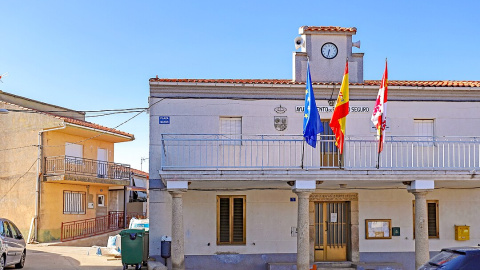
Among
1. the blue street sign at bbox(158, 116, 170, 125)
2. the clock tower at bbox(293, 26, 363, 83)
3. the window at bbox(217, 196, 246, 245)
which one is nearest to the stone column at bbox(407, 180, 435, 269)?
the clock tower at bbox(293, 26, 363, 83)

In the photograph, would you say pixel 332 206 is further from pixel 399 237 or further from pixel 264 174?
pixel 264 174

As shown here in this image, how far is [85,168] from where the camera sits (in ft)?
104

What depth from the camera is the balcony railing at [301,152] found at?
17.2m

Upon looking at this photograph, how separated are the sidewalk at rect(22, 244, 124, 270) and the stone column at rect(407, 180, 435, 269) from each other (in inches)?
350

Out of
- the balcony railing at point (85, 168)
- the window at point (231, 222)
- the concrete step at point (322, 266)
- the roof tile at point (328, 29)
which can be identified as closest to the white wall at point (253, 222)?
the window at point (231, 222)

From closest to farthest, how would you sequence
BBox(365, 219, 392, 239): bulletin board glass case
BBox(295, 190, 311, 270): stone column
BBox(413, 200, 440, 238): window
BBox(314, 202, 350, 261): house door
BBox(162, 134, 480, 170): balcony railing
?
BBox(295, 190, 311, 270): stone column < BBox(162, 134, 480, 170): balcony railing < BBox(365, 219, 392, 239): bulletin board glass case < BBox(314, 202, 350, 261): house door < BBox(413, 200, 440, 238): window

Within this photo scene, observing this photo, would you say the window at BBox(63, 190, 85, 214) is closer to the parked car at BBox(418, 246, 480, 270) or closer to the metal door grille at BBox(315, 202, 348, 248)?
the metal door grille at BBox(315, 202, 348, 248)

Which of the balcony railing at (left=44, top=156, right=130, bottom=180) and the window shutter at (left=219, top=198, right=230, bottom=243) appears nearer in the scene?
the window shutter at (left=219, top=198, right=230, bottom=243)

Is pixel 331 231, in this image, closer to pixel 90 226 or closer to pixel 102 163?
pixel 90 226

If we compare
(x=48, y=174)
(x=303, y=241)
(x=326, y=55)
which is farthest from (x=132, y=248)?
(x=48, y=174)

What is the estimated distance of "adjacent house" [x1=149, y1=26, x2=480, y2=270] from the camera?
693 inches

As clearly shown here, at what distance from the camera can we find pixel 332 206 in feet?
61.4

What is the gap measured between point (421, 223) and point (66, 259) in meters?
12.6

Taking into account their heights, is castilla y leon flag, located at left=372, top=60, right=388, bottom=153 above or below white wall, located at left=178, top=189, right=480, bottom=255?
above
